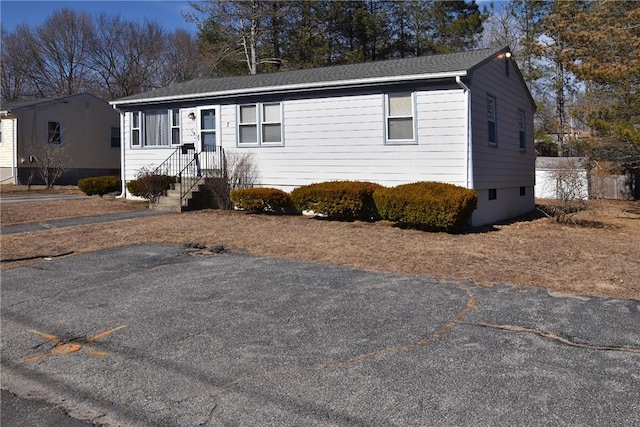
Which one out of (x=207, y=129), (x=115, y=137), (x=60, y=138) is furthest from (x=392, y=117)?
(x=115, y=137)

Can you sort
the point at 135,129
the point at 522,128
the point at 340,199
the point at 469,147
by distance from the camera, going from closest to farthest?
the point at 469,147, the point at 340,199, the point at 522,128, the point at 135,129

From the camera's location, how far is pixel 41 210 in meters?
13.7

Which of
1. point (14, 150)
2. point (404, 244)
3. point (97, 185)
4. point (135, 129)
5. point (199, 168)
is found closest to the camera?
point (404, 244)

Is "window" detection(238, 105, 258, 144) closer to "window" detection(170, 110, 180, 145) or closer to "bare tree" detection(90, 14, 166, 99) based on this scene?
"window" detection(170, 110, 180, 145)

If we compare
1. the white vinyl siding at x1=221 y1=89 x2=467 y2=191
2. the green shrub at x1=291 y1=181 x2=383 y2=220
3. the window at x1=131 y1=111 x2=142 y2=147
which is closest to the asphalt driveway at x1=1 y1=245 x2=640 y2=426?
the green shrub at x1=291 y1=181 x2=383 y2=220

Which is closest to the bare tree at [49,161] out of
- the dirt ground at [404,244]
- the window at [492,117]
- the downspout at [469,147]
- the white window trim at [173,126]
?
the white window trim at [173,126]

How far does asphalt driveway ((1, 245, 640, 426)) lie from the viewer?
3213 millimetres

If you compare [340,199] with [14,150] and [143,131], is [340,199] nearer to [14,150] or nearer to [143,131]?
[143,131]

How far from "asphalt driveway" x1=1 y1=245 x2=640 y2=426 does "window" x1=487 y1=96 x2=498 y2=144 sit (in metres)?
7.82

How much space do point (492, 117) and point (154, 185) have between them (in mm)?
9498

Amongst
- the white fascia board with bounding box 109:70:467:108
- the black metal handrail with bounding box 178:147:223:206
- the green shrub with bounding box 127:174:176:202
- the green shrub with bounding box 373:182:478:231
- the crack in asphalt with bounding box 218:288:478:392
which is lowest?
the crack in asphalt with bounding box 218:288:478:392

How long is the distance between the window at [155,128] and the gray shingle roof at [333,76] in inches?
19.9

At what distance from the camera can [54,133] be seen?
87.2 feet

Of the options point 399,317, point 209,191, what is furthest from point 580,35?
point 399,317
